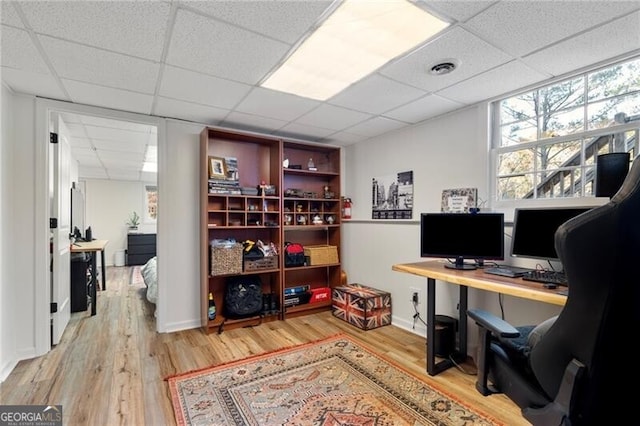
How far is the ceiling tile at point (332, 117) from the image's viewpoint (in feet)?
9.74

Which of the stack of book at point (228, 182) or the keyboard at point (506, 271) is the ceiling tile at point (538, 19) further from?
the stack of book at point (228, 182)

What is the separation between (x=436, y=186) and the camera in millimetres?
3111

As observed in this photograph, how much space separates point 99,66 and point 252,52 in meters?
1.09

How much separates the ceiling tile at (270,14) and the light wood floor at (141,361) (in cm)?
232

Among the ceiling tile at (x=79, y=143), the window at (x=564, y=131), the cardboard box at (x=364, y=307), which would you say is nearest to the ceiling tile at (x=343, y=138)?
the window at (x=564, y=131)

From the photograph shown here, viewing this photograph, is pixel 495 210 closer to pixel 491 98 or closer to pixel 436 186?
pixel 436 186

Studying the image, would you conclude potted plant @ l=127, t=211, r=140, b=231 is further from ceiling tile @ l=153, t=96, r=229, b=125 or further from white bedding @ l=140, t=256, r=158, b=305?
ceiling tile @ l=153, t=96, r=229, b=125

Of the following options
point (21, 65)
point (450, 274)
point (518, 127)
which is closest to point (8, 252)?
point (21, 65)

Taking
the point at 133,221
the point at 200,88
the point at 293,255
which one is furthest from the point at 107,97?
the point at 133,221

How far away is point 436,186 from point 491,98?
0.92 metres

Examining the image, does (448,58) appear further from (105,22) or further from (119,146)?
(119,146)

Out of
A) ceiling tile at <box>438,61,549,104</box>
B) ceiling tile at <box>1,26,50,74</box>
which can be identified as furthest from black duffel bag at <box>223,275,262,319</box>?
ceiling tile at <box>438,61,549,104</box>

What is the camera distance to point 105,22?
1579mm

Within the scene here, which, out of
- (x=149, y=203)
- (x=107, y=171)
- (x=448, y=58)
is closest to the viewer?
(x=448, y=58)
